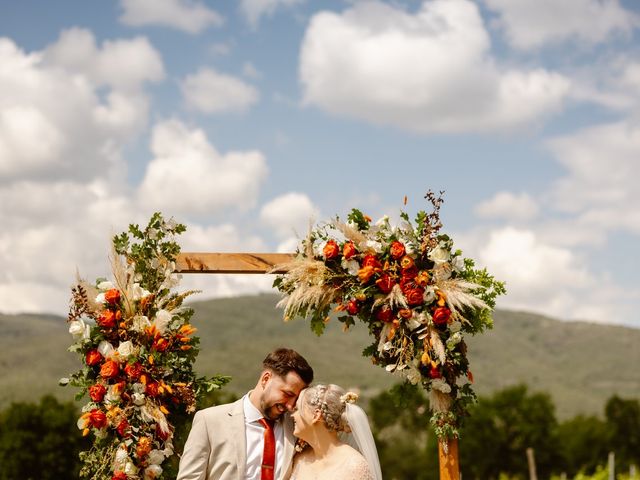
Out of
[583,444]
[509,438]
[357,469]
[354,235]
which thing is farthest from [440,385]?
[583,444]

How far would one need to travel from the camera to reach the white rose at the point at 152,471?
27.4 ft

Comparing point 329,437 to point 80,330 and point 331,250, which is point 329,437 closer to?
point 331,250

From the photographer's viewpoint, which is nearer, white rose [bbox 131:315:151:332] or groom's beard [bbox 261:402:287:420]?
groom's beard [bbox 261:402:287:420]

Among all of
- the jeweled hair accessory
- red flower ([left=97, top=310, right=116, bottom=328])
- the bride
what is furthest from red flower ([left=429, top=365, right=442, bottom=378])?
red flower ([left=97, top=310, right=116, bottom=328])

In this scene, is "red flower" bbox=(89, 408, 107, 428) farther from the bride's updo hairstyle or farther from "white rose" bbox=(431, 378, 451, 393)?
"white rose" bbox=(431, 378, 451, 393)

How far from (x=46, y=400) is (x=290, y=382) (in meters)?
34.7

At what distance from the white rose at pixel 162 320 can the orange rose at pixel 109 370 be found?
55 cm

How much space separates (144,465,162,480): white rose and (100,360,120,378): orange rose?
0.97 metres

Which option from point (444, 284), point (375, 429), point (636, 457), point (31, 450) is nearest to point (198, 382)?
point (444, 284)

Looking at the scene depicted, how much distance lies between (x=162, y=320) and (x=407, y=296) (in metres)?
2.44

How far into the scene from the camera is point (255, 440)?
7477 mm

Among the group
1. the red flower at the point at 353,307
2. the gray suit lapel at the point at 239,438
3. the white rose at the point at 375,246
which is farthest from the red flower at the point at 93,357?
the white rose at the point at 375,246

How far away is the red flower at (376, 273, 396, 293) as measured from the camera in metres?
8.31

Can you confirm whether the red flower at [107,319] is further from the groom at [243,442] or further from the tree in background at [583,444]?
the tree in background at [583,444]
